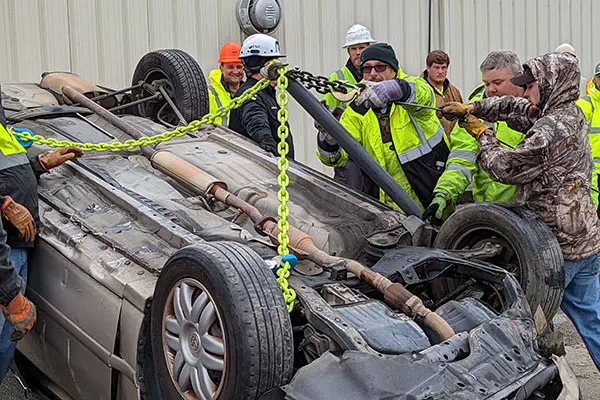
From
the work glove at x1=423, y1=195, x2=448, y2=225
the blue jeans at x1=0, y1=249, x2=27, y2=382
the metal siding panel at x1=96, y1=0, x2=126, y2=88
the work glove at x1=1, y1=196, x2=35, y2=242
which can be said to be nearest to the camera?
the work glove at x1=1, y1=196, x2=35, y2=242

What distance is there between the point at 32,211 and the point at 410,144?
2.30 m

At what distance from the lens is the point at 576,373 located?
5195mm

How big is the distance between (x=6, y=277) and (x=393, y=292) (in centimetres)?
174

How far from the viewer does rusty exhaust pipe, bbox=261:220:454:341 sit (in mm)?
3352

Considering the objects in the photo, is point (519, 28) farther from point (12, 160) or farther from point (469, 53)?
point (12, 160)

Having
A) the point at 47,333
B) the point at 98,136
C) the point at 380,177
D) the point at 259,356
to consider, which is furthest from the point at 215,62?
the point at 259,356

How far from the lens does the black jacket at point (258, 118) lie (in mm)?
5699

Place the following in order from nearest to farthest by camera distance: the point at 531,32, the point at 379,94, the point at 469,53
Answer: the point at 379,94
the point at 469,53
the point at 531,32

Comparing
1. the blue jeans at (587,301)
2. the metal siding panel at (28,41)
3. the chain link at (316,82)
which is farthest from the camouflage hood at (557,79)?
the metal siding panel at (28,41)

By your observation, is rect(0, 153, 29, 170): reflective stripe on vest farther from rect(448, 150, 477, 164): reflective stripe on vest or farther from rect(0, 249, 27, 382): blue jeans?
rect(448, 150, 477, 164): reflective stripe on vest

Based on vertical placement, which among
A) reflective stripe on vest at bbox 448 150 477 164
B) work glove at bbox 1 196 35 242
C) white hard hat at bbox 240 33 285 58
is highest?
white hard hat at bbox 240 33 285 58

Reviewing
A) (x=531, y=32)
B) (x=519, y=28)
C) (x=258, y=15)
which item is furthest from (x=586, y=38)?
(x=258, y=15)

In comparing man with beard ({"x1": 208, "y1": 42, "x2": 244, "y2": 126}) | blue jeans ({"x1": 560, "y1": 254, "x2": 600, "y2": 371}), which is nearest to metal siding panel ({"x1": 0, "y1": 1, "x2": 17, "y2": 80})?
man with beard ({"x1": 208, "y1": 42, "x2": 244, "y2": 126})

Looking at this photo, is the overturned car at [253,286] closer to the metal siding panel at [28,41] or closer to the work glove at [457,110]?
the work glove at [457,110]
